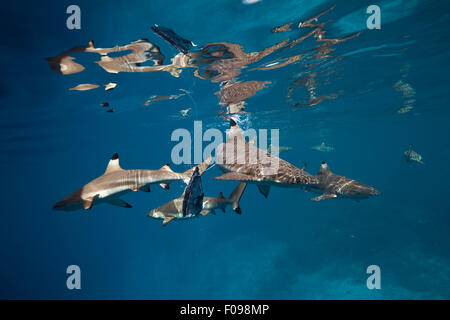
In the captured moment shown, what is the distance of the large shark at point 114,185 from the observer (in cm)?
502

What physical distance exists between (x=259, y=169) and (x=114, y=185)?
3.48 metres

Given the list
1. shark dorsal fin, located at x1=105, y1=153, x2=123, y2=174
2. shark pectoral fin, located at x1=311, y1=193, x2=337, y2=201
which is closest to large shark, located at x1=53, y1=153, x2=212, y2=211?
shark dorsal fin, located at x1=105, y1=153, x2=123, y2=174

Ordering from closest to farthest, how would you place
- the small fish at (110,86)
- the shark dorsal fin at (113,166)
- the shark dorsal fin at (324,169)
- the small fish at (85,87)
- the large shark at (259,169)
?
the large shark at (259,169) < the shark dorsal fin at (113,166) < the shark dorsal fin at (324,169) < the small fish at (85,87) < the small fish at (110,86)

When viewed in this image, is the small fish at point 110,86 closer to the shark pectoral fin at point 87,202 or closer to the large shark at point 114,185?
the large shark at point 114,185

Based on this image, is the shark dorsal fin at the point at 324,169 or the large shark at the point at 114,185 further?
the shark dorsal fin at the point at 324,169

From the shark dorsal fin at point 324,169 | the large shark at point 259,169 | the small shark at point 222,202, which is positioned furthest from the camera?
the shark dorsal fin at point 324,169

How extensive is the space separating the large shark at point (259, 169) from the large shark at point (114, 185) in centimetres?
115

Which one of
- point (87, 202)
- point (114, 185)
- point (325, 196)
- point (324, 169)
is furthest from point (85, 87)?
point (325, 196)

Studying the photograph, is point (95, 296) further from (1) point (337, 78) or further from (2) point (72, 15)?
(1) point (337, 78)

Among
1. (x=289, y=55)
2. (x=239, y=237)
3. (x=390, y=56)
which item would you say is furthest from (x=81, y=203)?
(x=239, y=237)

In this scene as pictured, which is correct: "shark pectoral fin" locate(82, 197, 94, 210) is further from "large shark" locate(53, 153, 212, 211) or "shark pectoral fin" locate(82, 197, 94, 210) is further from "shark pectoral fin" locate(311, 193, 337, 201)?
"shark pectoral fin" locate(311, 193, 337, 201)

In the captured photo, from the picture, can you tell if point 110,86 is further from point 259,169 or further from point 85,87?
point 259,169

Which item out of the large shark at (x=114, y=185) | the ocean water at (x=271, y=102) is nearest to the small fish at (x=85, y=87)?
the ocean water at (x=271, y=102)

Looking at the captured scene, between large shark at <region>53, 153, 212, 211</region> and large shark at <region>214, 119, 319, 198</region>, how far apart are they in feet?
3.78
